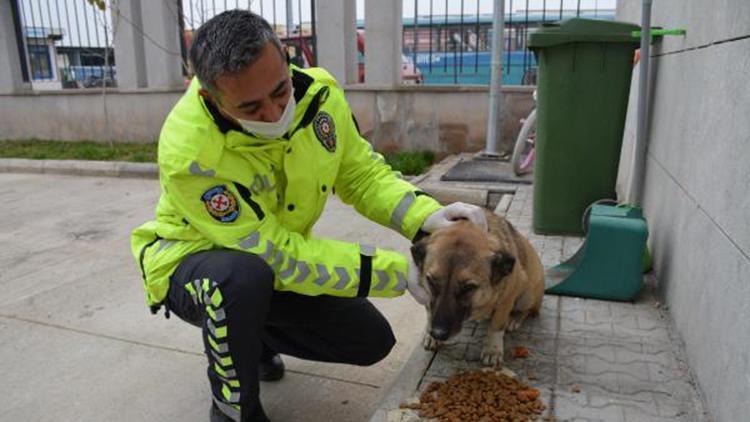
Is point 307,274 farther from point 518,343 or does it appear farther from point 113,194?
point 113,194

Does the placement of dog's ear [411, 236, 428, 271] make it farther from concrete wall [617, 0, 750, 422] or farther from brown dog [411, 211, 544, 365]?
concrete wall [617, 0, 750, 422]

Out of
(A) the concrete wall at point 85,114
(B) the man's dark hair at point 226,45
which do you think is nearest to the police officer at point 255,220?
(B) the man's dark hair at point 226,45

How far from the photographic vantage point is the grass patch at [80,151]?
9781 mm

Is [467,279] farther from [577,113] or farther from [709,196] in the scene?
[577,113]

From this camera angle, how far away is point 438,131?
8.93 m

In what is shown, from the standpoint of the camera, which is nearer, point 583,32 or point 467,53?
point 583,32

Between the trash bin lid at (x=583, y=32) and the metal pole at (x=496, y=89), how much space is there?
344 cm

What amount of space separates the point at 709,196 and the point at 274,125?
1.88 metres

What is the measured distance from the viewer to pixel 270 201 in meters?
2.59

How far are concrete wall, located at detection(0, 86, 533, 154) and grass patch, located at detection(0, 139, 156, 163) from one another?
0.40 m

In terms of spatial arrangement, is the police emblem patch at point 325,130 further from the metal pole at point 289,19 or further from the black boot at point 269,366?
the metal pole at point 289,19

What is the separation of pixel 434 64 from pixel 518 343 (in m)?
11.3

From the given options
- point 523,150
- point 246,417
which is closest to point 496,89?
point 523,150

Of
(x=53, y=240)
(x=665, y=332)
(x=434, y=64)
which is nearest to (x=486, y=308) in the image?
(x=665, y=332)
